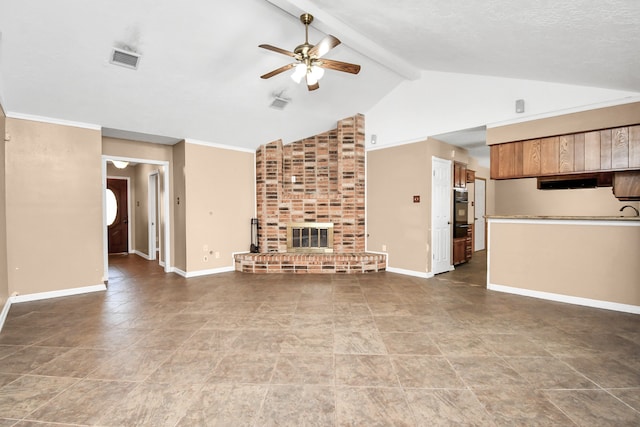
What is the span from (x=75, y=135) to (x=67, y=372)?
322cm

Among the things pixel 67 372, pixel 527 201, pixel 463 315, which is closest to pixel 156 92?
pixel 67 372

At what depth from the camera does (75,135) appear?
→ 3953 mm

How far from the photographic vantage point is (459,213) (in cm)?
575

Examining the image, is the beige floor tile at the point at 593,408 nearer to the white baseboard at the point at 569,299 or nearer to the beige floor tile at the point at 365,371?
the beige floor tile at the point at 365,371

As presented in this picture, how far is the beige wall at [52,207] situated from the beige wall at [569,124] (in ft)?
18.1

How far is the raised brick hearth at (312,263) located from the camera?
17.0ft

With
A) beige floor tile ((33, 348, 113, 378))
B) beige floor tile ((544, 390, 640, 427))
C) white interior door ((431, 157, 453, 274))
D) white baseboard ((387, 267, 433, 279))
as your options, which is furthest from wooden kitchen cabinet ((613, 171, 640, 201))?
beige floor tile ((33, 348, 113, 378))

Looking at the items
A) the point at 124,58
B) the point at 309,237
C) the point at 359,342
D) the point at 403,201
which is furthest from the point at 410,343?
the point at 124,58

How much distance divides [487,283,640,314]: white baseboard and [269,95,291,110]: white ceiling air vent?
396 centimetres

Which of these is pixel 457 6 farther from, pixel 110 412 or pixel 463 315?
pixel 110 412

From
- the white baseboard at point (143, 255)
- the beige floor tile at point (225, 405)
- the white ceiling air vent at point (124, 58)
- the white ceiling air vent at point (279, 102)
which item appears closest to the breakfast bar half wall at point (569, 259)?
the white ceiling air vent at point (279, 102)

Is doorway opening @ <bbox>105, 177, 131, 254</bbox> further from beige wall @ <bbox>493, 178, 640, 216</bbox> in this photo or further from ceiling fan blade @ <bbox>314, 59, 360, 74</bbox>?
beige wall @ <bbox>493, 178, 640, 216</bbox>

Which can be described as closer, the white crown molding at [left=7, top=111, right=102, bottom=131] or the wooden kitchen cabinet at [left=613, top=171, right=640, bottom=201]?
the wooden kitchen cabinet at [left=613, top=171, right=640, bottom=201]

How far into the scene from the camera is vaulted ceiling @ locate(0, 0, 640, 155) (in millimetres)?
2475
